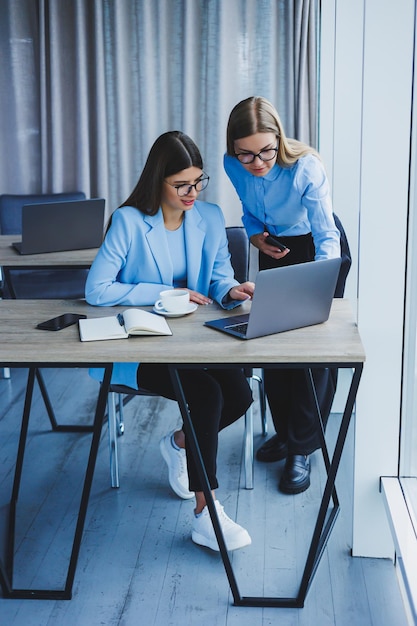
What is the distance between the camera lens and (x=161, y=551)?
2236 millimetres

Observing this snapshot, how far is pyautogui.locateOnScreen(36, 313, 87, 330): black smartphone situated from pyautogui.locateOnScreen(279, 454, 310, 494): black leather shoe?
0.92 meters

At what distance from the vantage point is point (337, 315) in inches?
84.2

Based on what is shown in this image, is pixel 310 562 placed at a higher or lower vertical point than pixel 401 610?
higher

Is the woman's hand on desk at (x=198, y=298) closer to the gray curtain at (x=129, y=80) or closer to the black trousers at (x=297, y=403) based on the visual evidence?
the black trousers at (x=297, y=403)

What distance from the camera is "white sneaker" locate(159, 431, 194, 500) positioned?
249 centimetres

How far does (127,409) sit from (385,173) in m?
1.77

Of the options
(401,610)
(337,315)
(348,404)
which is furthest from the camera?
(337,315)

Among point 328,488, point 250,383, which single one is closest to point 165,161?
point 250,383

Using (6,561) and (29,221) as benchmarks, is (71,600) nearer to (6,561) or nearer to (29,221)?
(6,561)

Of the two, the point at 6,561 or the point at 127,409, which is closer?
the point at 6,561

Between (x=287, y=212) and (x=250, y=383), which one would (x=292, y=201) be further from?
(x=250, y=383)

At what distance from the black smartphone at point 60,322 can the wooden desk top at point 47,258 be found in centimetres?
94

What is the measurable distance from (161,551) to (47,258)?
1.41m

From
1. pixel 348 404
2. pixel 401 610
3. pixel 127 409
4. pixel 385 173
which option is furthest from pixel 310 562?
pixel 127 409
